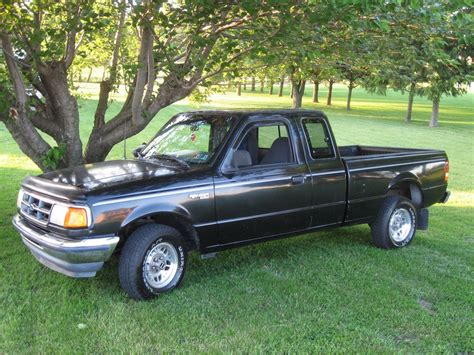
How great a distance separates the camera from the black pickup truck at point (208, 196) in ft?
15.0

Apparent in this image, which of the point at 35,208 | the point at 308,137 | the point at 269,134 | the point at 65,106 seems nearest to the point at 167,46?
the point at 65,106

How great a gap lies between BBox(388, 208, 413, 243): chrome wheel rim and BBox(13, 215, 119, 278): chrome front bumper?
3857mm

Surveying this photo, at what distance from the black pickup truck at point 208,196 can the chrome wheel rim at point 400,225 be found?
1 centimetres

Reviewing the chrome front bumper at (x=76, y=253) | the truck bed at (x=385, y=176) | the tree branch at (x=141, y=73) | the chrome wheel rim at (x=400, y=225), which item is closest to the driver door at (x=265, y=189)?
the truck bed at (x=385, y=176)

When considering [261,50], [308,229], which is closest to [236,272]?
[308,229]

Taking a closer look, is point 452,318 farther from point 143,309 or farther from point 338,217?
point 143,309

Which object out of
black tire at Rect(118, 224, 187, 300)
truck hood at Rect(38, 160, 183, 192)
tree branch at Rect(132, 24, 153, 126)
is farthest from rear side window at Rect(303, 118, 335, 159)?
tree branch at Rect(132, 24, 153, 126)

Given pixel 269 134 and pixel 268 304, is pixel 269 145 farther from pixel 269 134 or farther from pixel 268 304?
pixel 268 304

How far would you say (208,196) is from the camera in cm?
511

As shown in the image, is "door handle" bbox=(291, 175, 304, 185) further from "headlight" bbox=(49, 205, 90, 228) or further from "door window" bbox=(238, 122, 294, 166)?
"headlight" bbox=(49, 205, 90, 228)

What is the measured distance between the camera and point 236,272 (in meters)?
5.62

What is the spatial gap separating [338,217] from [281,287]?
1.47 m

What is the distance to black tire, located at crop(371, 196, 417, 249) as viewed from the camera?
263 inches

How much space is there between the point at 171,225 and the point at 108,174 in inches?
31.3
